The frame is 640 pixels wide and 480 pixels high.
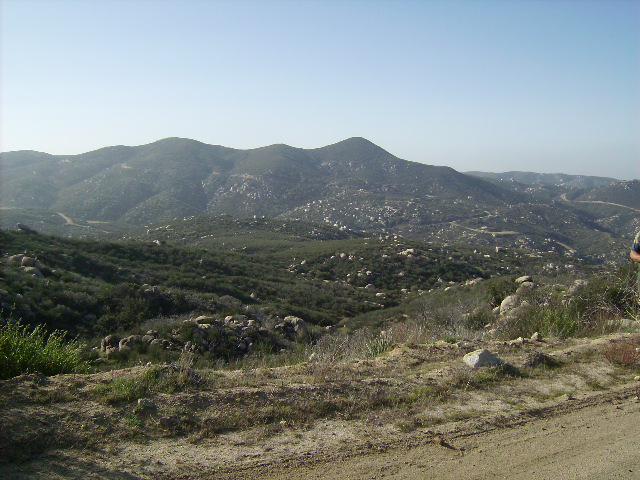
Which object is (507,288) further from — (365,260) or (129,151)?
(129,151)

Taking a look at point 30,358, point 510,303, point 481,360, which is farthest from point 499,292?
point 30,358

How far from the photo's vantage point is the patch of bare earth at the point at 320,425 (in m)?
3.45

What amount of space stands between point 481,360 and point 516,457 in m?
2.15

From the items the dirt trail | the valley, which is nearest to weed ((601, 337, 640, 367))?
the valley

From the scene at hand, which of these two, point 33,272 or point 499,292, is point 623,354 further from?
point 33,272

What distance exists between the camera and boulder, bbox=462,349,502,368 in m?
5.79

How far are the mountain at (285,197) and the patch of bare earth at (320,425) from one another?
44.5 m

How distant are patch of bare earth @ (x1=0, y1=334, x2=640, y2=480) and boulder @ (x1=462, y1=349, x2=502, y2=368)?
19cm

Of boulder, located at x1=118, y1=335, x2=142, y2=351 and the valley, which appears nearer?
the valley

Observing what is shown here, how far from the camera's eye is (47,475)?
10.2 ft

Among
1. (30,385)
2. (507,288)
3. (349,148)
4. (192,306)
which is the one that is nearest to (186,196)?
(349,148)

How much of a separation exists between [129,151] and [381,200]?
76.0 m

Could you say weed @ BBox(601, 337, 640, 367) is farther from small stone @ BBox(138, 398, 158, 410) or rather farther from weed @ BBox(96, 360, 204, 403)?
small stone @ BBox(138, 398, 158, 410)

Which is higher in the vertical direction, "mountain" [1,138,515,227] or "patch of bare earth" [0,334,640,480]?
"mountain" [1,138,515,227]
